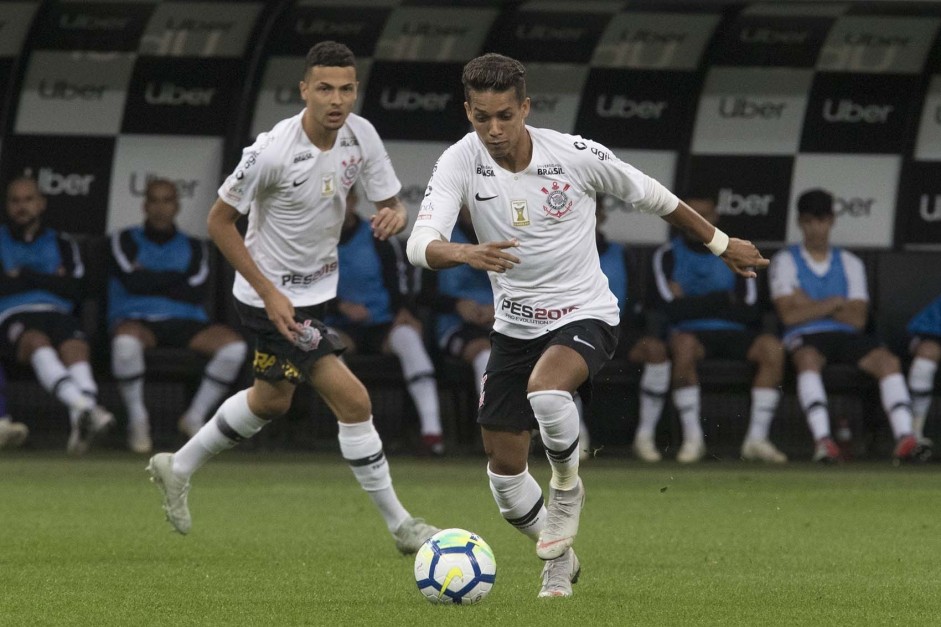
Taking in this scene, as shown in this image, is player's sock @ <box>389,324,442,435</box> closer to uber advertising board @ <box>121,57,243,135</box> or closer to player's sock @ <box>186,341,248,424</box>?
player's sock @ <box>186,341,248,424</box>

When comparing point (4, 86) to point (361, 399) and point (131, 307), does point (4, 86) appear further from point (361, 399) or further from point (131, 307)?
point (361, 399)

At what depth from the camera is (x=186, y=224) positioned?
40.6ft

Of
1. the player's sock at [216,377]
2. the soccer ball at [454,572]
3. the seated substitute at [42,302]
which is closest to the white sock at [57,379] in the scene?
the seated substitute at [42,302]

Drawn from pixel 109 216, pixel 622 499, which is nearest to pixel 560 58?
pixel 109 216

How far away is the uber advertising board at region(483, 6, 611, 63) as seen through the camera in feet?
40.1

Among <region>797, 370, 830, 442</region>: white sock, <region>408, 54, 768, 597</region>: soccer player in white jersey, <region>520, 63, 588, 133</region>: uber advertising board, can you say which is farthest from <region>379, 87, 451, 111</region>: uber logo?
<region>408, 54, 768, 597</region>: soccer player in white jersey

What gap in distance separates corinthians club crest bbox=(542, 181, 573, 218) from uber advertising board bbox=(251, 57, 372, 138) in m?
6.66

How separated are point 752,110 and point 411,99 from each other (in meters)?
2.33

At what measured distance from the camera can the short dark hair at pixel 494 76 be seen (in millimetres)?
5609

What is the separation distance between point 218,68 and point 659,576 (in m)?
7.01

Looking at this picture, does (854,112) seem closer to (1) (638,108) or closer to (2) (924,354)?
(1) (638,108)

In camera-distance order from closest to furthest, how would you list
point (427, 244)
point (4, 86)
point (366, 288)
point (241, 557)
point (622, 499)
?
point (427, 244), point (241, 557), point (622, 499), point (366, 288), point (4, 86)

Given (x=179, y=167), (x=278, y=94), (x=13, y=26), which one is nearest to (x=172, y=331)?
(x=179, y=167)

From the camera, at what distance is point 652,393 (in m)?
11.3
